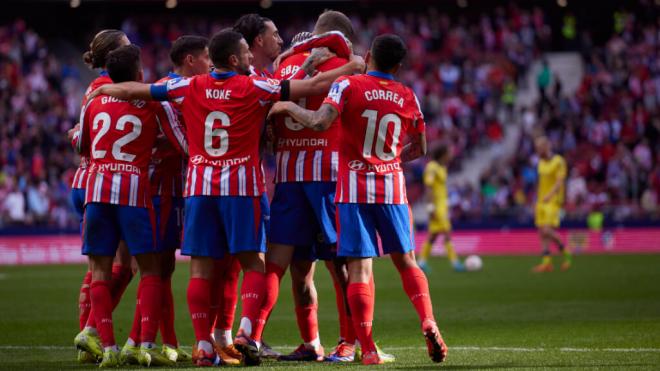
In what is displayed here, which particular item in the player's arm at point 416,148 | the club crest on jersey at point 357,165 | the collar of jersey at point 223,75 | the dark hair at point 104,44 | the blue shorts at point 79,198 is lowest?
the blue shorts at point 79,198

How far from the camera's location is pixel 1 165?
31000 millimetres

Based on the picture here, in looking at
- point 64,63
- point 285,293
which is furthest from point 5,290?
point 64,63

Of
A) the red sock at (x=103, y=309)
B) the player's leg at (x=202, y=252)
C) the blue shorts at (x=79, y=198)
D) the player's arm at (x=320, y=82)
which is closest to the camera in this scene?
the player's leg at (x=202, y=252)

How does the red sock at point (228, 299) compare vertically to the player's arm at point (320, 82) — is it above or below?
below

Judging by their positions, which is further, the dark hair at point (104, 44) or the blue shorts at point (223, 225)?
the dark hair at point (104, 44)

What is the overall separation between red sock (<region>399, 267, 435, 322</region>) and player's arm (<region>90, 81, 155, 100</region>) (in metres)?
2.38

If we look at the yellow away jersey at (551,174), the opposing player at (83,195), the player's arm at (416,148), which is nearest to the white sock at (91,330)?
the opposing player at (83,195)

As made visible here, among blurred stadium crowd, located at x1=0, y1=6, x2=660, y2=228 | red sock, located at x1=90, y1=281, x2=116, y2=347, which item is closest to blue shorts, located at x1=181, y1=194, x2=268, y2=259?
red sock, located at x1=90, y1=281, x2=116, y2=347

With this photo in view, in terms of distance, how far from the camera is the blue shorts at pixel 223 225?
807 centimetres

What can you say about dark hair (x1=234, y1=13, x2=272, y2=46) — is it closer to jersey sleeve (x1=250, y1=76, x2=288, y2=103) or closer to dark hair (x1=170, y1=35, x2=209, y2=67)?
dark hair (x1=170, y1=35, x2=209, y2=67)

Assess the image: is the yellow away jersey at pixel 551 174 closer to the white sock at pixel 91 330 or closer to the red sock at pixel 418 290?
the red sock at pixel 418 290

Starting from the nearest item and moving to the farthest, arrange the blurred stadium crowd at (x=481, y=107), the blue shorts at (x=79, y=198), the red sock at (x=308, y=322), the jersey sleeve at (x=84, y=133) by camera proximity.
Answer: the jersey sleeve at (x=84, y=133) < the red sock at (x=308, y=322) < the blue shorts at (x=79, y=198) < the blurred stadium crowd at (x=481, y=107)

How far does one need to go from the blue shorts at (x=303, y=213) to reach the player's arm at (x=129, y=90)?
1.33 metres

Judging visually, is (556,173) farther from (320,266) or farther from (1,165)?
(1,165)
